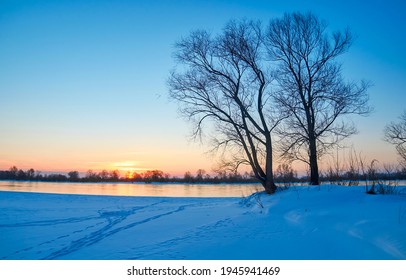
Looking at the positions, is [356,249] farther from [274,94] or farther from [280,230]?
[274,94]

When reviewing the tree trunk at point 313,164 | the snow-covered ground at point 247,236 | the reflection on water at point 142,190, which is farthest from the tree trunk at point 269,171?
the snow-covered ground at point 247,236

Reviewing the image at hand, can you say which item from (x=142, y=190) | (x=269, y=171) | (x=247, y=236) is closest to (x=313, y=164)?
(x=269, y=171)

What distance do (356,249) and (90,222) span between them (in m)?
6.74

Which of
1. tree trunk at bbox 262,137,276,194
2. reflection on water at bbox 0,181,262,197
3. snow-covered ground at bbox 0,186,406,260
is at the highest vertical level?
tree trunk at bbox 262,137,276,194

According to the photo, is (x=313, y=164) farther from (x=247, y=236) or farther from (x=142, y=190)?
(x=142, y=190)

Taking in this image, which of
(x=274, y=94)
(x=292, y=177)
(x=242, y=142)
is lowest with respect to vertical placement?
(x=292, y=177)

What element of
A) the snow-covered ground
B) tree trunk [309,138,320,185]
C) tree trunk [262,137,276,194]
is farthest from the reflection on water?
the snow-covered ground

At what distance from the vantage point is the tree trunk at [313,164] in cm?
1298

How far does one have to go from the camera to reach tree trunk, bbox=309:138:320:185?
13.0 meters

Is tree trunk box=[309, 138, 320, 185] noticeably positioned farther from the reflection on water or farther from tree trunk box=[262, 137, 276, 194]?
the reflection on water

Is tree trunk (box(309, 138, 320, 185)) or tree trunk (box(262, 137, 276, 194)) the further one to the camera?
tree trunk (box(309, 138, 320, 185))

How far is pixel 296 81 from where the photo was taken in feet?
45.6
